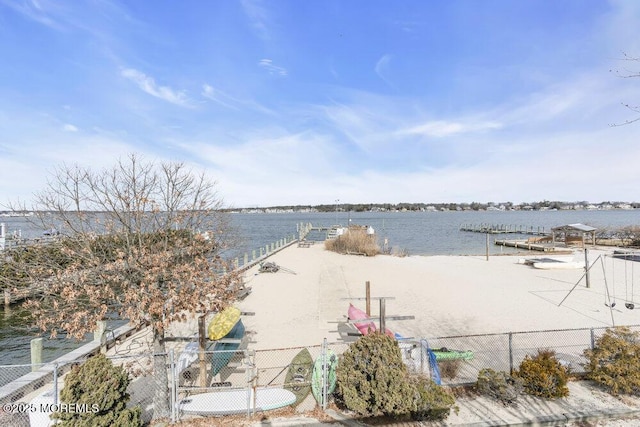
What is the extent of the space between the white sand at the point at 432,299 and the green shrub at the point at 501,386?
4.10m

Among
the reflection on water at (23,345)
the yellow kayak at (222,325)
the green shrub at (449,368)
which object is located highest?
the yellow kayak at (222,325)

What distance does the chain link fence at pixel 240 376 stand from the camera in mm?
6348

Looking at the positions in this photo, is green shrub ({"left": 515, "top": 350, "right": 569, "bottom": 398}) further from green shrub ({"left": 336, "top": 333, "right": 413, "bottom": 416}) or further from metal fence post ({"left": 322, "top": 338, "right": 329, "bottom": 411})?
metal fence post ({"left": 322, "top": 338, "right": 329, "bottom": 411})

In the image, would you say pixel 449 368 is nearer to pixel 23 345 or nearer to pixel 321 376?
pixel 321 376

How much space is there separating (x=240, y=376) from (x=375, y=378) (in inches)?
155

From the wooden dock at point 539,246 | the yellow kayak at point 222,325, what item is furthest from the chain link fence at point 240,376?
the wooden dock at point 539,246

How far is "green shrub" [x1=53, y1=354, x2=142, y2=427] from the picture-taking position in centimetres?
504

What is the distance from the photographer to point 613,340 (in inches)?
285

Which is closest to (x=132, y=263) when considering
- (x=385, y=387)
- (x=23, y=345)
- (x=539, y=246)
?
(x=385, y=387)

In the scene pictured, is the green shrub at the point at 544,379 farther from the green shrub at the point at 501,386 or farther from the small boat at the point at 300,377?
the small boat at the point at 300,377

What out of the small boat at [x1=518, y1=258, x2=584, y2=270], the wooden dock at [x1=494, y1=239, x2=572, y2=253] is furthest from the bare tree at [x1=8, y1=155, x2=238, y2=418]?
the wooden dock at [x1=494, y1=239, x2=572, y2=253]

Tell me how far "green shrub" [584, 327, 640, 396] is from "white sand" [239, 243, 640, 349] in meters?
4.32

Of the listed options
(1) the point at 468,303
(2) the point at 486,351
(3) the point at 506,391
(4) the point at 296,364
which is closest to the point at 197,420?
(4) the point at 296,364

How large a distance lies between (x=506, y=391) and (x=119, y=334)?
11.1 m
